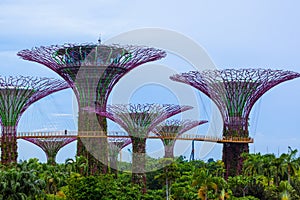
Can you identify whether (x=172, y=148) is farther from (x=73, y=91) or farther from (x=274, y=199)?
(x=274, y=199)

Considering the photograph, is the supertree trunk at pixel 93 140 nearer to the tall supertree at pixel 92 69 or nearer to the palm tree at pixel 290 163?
the tall supertree at pixel 92 69

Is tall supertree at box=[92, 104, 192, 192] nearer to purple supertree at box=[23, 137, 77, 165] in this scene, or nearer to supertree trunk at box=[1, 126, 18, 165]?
supertree trunk at box=[1, 126, 18, 165]

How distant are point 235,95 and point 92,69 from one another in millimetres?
11013

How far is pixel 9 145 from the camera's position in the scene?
39094mm

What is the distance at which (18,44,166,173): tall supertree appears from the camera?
119 feet

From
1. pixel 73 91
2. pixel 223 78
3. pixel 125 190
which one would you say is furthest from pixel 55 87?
pixel 125 190

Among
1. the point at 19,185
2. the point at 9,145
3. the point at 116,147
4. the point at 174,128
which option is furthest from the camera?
the point at 116,147

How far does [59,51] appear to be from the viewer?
36.1 metres

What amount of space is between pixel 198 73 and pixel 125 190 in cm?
1569

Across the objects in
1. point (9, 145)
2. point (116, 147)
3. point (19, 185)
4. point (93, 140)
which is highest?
point (93, 140)

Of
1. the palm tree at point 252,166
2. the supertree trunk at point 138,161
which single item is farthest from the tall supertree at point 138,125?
the palm tree at point 252,166

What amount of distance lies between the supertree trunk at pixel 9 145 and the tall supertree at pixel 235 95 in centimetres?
1425

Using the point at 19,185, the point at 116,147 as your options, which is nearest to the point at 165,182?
the point at 19,185

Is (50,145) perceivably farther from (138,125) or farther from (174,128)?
(138,125)
